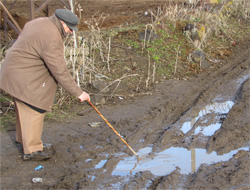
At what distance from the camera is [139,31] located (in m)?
9.89

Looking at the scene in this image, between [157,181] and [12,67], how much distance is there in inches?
91.6

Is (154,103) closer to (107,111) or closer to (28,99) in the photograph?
(107,111)

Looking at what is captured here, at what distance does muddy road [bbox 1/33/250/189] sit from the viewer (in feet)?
13.8

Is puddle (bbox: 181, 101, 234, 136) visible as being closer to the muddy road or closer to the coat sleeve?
the muddy road

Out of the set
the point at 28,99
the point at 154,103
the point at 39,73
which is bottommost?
the point at 154,103

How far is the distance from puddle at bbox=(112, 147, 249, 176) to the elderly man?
1.11 meters

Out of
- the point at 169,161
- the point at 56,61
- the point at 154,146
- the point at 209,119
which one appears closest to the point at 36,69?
the point at 56,61

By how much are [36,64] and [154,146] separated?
6.96ft

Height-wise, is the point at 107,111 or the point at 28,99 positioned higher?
the point at 28,99

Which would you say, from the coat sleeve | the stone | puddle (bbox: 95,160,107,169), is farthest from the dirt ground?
the stone

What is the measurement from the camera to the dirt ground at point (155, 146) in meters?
4.20

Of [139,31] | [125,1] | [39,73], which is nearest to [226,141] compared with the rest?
[39,73]

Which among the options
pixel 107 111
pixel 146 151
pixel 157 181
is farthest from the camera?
pixel 107 111

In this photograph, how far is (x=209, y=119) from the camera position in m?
6.11
